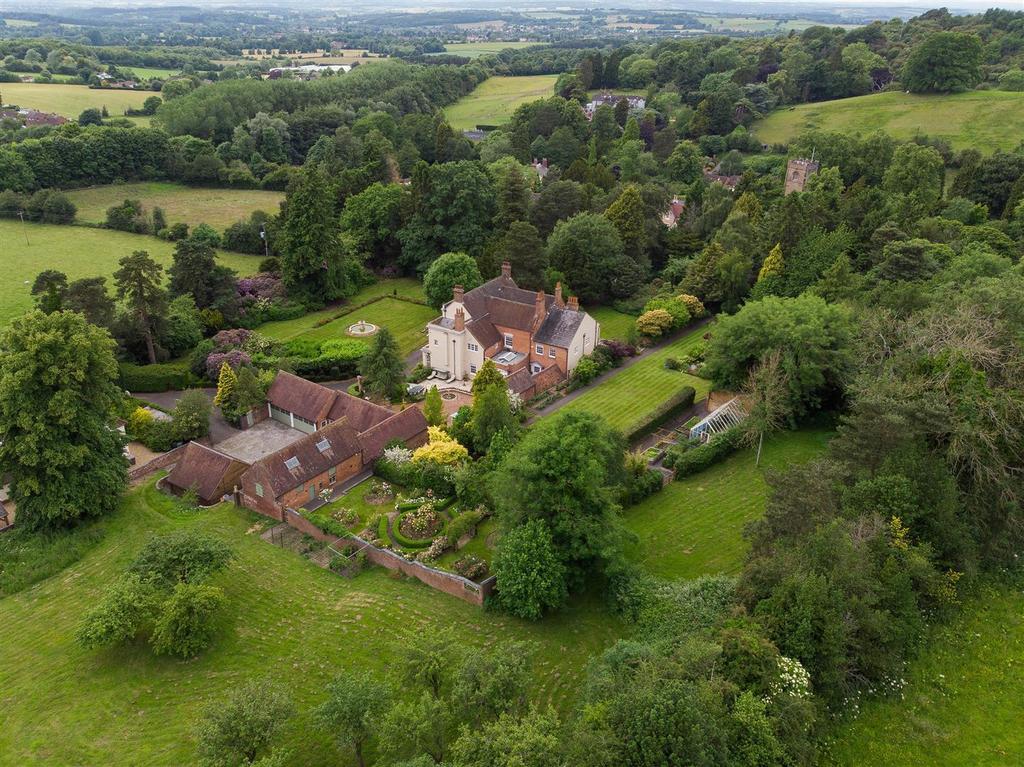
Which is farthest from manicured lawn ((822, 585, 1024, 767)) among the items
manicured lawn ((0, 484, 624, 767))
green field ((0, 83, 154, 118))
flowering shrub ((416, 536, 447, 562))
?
green field ((0, 83, 154, 118))

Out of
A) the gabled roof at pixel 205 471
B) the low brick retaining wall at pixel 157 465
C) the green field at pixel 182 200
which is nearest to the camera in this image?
the gabled roof at pixel 205 471

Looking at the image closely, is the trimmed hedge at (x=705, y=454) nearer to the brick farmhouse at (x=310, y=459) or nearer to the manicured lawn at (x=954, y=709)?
the manicured lawn at (x=954, y=709)

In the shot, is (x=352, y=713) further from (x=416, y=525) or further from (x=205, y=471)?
(x=205, y=471)

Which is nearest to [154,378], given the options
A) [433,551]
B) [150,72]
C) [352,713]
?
[433,551]

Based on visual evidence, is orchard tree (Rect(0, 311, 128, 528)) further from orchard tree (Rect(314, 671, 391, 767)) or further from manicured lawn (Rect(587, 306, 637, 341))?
manicured lawn (Rect(587, 306, 637, 341))

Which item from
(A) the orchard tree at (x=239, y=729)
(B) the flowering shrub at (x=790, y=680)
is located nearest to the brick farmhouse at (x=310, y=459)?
(A) the orchard tree at (x=239, y=729)

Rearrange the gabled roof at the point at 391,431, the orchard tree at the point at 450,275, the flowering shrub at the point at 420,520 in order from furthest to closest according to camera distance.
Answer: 1. the orchard tree at the point at 450,275
2. the gabled roof at the point at 391,431
3. the flowering shrub at the point at 420,520

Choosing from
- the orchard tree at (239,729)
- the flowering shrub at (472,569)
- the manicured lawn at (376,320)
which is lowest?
the manicured lawn at (376,320)

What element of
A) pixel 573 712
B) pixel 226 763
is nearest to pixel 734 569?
pixel 573 712
